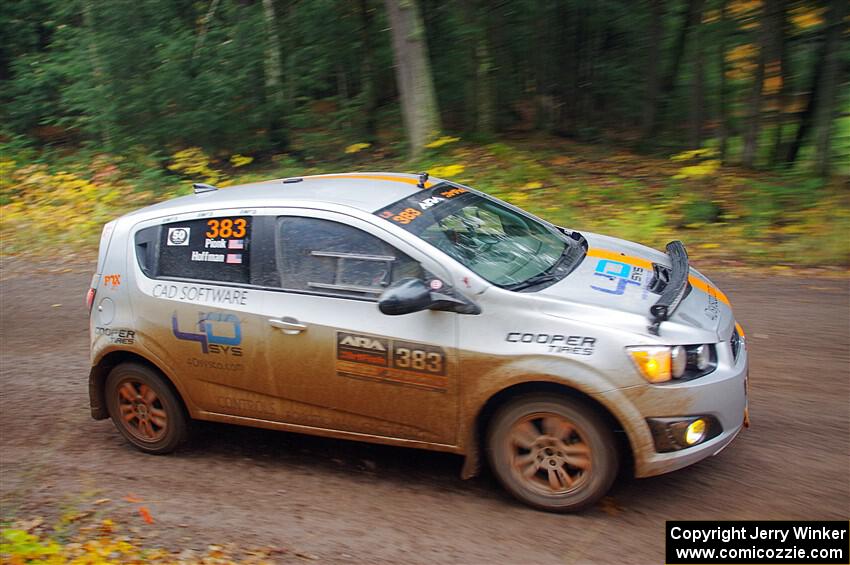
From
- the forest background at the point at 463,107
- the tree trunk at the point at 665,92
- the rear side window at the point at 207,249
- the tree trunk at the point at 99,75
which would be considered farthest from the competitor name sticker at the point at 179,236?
the tree trunk at the point at 99,75

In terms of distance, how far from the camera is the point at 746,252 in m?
9.12

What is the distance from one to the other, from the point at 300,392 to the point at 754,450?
2902mm

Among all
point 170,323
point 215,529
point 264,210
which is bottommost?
point 215,529

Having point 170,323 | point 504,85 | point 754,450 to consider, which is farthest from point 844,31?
point 170,323

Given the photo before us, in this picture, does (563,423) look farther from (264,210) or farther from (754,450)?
(264,210)

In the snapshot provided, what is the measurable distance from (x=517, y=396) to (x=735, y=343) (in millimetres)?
1393

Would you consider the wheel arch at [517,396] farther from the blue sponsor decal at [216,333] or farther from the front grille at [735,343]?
the blue sponsor decal at [216,333]

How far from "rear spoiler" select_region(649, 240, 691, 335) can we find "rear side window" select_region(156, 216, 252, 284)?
8.43ft

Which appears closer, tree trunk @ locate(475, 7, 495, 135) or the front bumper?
Result: the front bumper

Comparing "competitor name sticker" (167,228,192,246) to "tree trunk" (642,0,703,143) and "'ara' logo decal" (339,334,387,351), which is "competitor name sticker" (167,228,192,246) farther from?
"tree trunk" (642,0,703,143)

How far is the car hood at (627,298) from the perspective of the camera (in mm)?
4328

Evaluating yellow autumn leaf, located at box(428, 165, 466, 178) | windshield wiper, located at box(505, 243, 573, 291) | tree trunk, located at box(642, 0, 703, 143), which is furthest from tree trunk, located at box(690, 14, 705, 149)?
windshield wiper, located at box(505, 243, 573, 291)

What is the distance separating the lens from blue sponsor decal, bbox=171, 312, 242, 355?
5098 millimetres

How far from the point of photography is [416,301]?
4355 mm
